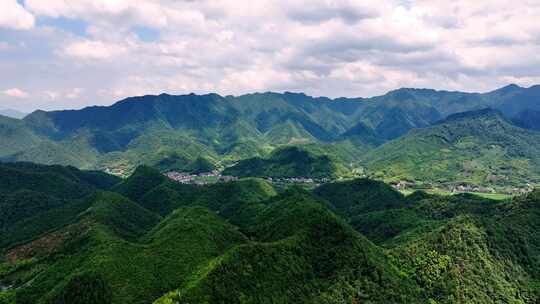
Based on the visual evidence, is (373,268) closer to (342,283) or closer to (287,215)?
(342,283)

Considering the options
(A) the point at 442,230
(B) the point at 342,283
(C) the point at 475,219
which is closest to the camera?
(B) the point at 342,283

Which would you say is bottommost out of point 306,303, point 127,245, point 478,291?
point 478,291

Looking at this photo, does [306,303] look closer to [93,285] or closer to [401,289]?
[401,289]

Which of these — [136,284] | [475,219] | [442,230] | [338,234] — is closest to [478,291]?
[442,230]

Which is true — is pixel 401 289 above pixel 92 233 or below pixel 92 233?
below

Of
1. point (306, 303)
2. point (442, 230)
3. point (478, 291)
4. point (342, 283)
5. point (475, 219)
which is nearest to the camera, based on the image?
point (306, 303)

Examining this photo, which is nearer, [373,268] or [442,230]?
[373,268]

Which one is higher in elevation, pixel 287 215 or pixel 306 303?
pixel 287 215

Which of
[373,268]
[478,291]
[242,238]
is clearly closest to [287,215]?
[242,238]

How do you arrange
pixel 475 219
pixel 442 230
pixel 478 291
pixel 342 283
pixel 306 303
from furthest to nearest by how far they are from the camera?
pixel 475 219, pixel 442 230, pixel 478 291, pixel 342 283, pixel 306 303
